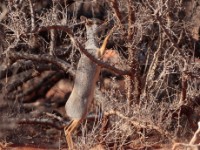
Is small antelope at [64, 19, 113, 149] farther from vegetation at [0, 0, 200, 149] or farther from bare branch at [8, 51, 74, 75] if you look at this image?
bare branch at [8, 51, 74, 75]

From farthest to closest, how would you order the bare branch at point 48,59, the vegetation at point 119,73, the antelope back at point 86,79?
the bare branch at point 48,59, the vegetation at point 119,73, the antelope back at point 86,79

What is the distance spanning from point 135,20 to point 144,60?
2.57 m

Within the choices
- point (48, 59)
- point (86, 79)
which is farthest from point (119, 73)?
point (48, 59)

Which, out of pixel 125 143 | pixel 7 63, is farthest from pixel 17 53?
pixel 125 143

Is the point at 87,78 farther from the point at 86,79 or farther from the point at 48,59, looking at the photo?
the point at 48,59

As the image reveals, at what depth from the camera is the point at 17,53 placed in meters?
13.4

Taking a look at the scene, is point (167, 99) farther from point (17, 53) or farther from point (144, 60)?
point (17, 53)

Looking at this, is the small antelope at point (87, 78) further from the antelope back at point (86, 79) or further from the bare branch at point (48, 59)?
the bare branch at point (48, 59)

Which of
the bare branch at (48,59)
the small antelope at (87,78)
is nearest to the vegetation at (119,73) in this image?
the bare branch at (48,59)

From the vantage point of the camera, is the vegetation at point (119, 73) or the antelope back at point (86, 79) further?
the vegetation at point (119, 73)

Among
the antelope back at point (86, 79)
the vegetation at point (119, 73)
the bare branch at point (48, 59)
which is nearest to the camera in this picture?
the antelope back at point (86, 79)

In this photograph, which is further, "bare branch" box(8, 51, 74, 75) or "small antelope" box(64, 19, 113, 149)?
"bare branch" box(8, 51, 74, 75)

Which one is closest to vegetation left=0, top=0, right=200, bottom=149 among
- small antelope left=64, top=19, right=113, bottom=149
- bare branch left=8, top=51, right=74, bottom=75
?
bare branch left=8, top=51, right=74, bottom=75

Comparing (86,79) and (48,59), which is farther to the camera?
(48,59)
